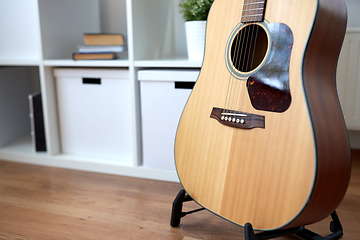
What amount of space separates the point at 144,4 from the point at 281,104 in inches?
33.0

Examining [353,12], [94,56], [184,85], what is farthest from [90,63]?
[353,12]

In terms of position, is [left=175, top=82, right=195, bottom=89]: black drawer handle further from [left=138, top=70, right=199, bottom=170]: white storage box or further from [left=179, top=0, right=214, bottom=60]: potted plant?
[left=179, top=0, right=214, bottom=60]: potted plant

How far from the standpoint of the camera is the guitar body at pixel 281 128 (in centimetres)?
67

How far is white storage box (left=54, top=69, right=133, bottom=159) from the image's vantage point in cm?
137

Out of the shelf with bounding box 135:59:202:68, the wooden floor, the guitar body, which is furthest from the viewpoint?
the shelf with bounding box 135:59:202:68

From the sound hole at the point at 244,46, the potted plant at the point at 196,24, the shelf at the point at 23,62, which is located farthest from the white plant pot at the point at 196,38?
the shelf at the point at 23,62

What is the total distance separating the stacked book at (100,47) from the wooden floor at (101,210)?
1.70 ft

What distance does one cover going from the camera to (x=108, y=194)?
1.20m

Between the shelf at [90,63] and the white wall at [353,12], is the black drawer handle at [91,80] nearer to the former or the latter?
the shelf at [90,63]

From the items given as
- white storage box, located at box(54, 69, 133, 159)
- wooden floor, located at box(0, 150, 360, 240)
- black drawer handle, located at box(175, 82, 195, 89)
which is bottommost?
wooden floor, located at box(0, 150, 360, 240)

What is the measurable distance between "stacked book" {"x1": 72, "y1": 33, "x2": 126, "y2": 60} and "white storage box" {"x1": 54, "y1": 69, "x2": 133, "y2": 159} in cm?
6

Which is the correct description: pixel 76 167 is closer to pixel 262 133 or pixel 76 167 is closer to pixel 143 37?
pixel 143 37

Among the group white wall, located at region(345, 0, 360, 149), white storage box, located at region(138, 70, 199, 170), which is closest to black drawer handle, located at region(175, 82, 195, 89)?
white storage box, located at region(138, 70, 199, 170)

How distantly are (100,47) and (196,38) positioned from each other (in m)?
0.45
